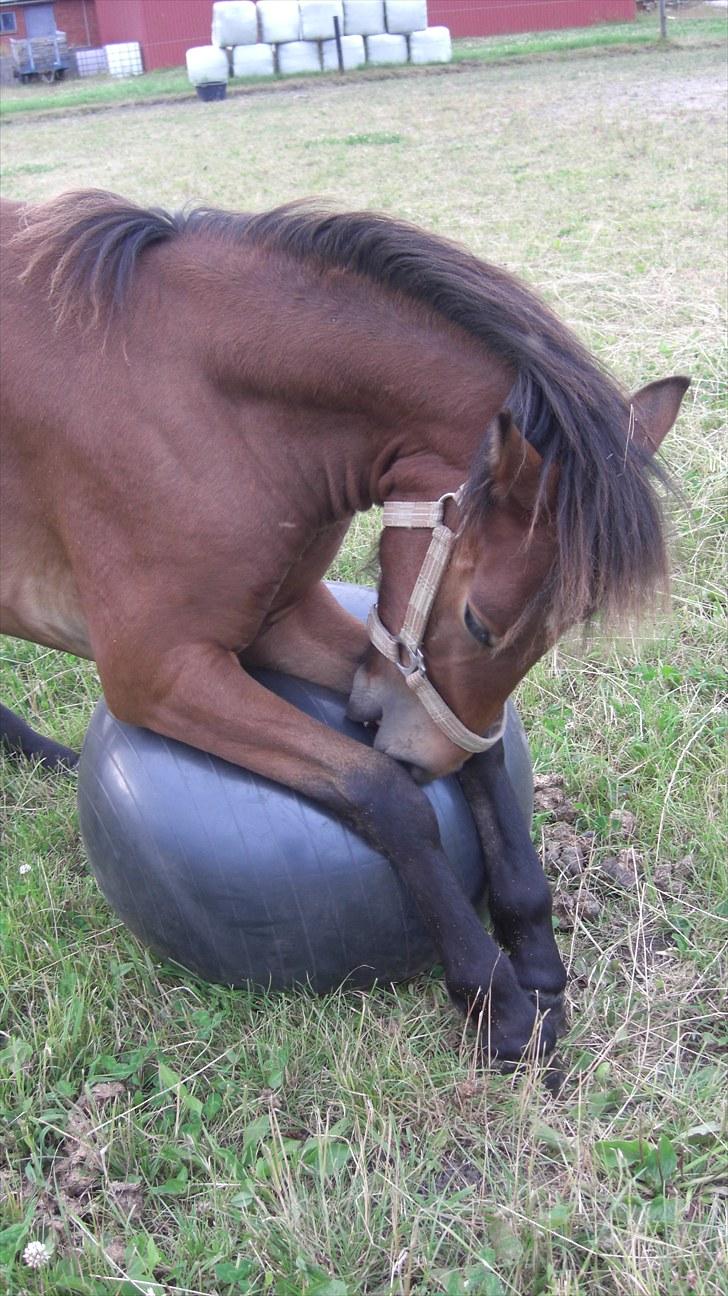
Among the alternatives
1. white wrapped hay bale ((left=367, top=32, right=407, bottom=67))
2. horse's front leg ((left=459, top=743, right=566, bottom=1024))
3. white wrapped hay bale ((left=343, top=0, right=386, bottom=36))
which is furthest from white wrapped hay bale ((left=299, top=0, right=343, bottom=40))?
horse's front leg ((left=459, top=743, right=566, bottom=1024))

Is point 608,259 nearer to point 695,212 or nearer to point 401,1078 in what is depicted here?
point 695,212

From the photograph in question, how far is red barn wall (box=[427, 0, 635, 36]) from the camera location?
27172 millimetres

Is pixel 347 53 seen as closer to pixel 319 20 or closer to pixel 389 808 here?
pixel 319 20

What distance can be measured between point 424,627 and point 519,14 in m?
30.4

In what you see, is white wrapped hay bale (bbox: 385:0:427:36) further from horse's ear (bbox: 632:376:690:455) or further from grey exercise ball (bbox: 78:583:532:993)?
grey exercise ball (bbox: 78:583:532:993)

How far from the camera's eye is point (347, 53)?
2486cm

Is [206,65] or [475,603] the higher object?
[206,65]

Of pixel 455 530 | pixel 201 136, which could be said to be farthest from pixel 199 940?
pixel 201 136

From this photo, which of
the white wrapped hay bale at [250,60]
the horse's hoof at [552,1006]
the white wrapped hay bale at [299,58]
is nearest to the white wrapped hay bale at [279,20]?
the white wrapped hay bale at [299,58]

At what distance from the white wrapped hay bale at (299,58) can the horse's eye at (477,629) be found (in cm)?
2596

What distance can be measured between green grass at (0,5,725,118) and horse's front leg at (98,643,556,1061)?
22.2 meters

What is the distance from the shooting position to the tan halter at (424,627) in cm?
222

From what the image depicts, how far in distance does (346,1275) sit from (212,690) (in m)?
1.15

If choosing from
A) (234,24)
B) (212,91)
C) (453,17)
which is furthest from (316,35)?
(453,17)
